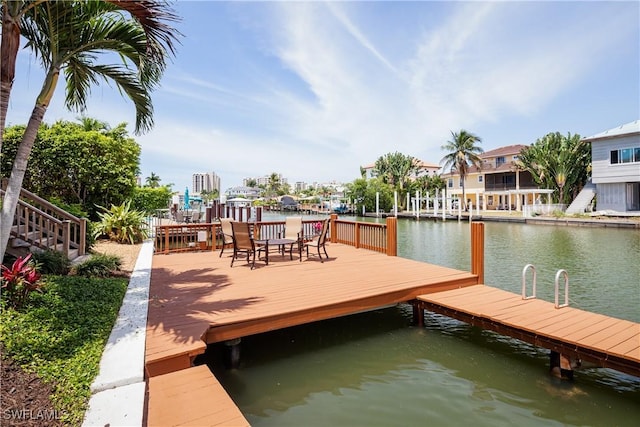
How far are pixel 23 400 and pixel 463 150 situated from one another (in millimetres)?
44914

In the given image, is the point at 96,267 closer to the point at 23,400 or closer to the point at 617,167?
the point at 23,400

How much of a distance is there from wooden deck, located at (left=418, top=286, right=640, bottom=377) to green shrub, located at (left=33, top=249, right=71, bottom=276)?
20.1ft

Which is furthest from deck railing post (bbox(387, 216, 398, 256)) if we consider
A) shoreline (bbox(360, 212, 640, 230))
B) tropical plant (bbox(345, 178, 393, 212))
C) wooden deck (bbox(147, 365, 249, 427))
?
tropical plant (bbox(345, 178, 393, 212))

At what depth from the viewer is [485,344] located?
509 centimetres

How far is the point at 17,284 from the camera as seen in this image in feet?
12.9

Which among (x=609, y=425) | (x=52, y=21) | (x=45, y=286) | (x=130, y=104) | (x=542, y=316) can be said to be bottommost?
(x=609, y=425)

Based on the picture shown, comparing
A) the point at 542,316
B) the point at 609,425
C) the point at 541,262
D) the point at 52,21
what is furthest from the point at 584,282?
the point at 52,21

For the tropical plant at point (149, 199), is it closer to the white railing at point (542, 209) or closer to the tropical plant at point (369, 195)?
the white railing at point (542, 209)

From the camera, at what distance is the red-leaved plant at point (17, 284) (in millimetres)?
3895

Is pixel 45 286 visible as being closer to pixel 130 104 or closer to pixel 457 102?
pixel 130 104

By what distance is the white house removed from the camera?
26.6 meters

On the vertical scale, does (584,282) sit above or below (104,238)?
below

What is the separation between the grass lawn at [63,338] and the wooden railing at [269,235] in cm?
433

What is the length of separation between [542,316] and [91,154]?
13077mm
